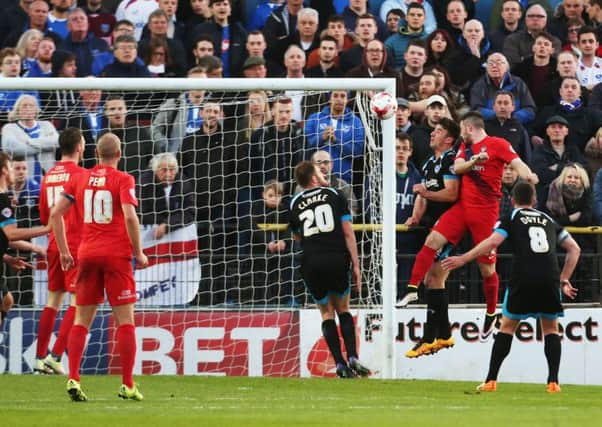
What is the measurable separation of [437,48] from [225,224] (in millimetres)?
4009

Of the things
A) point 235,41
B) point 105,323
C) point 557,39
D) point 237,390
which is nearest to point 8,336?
point 105,323

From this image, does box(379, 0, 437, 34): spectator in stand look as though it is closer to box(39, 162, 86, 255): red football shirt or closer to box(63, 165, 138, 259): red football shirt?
box(39, 162, 86, 255): red football shirt

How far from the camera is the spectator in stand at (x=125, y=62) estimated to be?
18.8 m

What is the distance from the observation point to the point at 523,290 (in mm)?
13531

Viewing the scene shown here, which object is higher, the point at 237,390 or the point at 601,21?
the point at 601,21

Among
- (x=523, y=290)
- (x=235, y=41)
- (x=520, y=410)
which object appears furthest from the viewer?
(x=235, y=41)

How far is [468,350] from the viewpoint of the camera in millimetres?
17234

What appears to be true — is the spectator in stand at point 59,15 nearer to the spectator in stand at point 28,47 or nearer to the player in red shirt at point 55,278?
the spectator in stand at point 28,47

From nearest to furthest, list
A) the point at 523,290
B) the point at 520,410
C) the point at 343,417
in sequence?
the point at 343,417 < the point at 520,410 < the point at 523,290

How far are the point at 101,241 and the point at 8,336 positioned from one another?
209 inches

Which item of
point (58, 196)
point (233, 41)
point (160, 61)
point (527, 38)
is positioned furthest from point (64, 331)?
point (527, 38)

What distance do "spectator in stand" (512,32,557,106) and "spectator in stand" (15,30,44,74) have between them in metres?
6.13

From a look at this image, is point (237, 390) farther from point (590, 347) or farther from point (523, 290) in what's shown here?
point (590, 347)

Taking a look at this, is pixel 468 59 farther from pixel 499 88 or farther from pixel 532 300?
pixel 532 300
